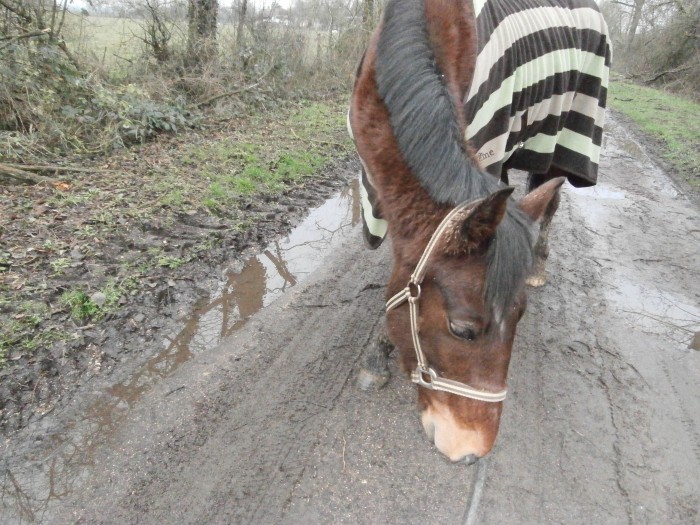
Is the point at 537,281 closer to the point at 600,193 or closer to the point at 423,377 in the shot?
the point at 423,377

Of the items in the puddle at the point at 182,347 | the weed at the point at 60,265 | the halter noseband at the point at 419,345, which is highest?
the halter noseband at the point at 419,345

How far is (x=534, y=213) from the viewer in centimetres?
185

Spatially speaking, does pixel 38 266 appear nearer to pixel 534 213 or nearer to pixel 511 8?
pixel 534 213

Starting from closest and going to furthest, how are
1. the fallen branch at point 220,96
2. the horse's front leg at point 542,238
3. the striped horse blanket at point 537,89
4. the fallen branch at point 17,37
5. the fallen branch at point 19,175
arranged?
1. the striped horse blanket at point 537,89
2. the horse's front leg at point 542,238
3. the fallen branch at point 19,175
4. the fallen branch at point 17,37
5. the fallen branch at point 220,96

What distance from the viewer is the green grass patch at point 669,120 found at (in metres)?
8.25

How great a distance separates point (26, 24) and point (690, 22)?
2588 centimetres

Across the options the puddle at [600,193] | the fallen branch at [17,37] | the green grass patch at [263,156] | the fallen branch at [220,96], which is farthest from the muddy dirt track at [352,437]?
the fallen branch at [220,96]

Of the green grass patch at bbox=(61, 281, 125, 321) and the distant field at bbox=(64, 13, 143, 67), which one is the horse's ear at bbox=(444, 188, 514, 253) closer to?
the green grass patch at bbox=(61, 281, 125, 321)

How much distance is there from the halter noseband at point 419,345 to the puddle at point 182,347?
171 centimetres

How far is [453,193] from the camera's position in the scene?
5.75 ft

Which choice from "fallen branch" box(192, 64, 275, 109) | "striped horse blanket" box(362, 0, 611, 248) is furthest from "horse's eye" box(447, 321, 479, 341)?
"fallen branch" box(192, 64, 275, 109)

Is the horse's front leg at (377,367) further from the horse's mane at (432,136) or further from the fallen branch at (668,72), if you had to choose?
the fallen branch at (668,72)

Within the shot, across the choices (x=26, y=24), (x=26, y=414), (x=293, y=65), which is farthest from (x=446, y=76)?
(x=293, y=65)

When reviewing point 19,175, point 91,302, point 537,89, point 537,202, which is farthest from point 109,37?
point 537,202
